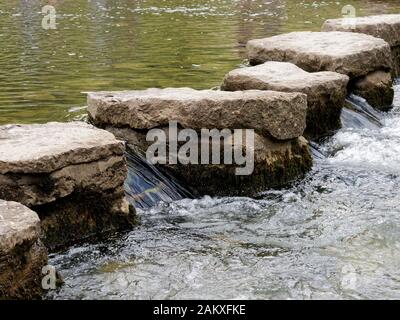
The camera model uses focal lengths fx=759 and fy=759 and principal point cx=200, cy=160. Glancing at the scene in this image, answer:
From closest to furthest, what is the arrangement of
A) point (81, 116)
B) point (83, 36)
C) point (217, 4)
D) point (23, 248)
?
point (23, 248) < point (81, 116) < point (83, 36) < point (217, 4)

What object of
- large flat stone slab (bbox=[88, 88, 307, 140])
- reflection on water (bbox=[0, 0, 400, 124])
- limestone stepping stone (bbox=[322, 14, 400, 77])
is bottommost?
reflection on water (bbox=[0, 0, 400, 124])

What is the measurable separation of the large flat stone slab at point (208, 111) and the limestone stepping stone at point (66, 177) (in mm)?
1008

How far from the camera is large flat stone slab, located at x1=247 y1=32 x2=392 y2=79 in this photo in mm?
10961

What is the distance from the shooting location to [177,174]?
799 cm

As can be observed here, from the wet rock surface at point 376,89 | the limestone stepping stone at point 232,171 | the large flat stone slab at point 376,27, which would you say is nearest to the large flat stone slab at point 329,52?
the wet rock surface at point 376,89

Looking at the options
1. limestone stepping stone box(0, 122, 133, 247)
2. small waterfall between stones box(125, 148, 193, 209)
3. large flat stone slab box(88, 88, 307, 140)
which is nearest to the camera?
limestone stepping stone box(0, 122, 133, 247)

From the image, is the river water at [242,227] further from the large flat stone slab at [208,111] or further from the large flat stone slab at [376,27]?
the large flat stone slab at [376,27]

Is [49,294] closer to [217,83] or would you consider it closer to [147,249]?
[147,249]

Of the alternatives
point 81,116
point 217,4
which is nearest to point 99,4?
point 217,4

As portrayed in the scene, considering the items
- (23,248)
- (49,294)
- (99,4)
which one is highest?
(23,248)

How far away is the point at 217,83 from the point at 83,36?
7423mm

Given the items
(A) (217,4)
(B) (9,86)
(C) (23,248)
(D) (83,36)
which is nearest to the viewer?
(C) (23,248)

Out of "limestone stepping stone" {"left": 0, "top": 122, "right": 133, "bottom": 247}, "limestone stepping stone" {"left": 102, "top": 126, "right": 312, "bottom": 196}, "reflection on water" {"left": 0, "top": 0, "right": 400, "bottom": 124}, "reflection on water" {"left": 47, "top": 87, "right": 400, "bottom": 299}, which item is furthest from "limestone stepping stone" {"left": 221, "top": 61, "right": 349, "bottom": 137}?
"limestone stepping stone" {"left": 0, "top": 122, "right": 133, "bottom": 247}

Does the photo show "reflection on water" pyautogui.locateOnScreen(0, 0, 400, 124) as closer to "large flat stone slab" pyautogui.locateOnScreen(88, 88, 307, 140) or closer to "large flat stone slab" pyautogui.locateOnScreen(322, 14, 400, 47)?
"large flat stone slab" pyautogui.locateOnScreen(322, 14, 400, 47)
